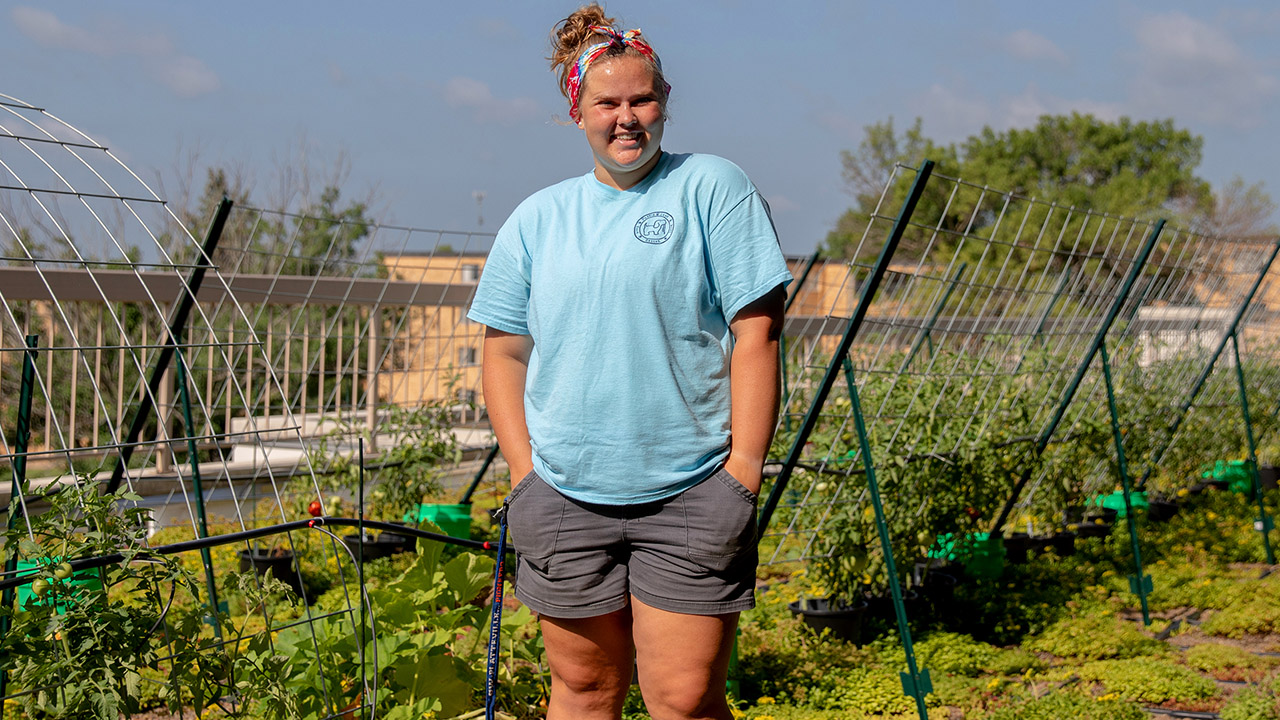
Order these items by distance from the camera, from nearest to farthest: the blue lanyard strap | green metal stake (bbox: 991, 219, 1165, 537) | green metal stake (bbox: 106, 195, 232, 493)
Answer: the blue lanyard strap → green metal stake (bbox: 106, 195, 232, 493) → green metal stake (bbox: 991, 219, 1165, 537)

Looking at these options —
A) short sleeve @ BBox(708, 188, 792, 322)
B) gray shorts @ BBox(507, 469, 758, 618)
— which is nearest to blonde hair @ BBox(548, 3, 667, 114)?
short sleeve @ BBox(708, 188, 792, 322)

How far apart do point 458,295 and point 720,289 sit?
3.82m

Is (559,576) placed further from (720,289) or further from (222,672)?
(222,672)

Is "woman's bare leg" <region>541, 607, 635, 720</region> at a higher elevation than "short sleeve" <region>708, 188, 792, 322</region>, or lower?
lower

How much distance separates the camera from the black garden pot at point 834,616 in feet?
10.8

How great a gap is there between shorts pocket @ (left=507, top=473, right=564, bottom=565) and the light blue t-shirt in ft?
0.09

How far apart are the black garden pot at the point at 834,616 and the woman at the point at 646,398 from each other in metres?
1.75

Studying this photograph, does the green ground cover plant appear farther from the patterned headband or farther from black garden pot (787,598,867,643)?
the patterned headband

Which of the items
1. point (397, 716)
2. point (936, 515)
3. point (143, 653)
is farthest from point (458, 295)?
point (143, 653)

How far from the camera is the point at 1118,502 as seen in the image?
543 cm

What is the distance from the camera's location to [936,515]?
3643 millimetres

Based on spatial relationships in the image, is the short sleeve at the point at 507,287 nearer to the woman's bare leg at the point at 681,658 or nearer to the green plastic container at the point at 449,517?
the woman's bare leg at the point at 681,658

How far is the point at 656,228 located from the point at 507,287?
0.31 meters

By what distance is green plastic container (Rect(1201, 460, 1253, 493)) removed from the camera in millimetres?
6258
